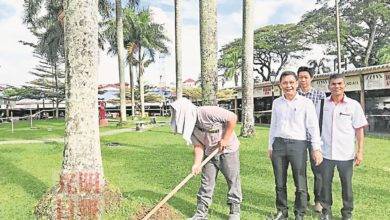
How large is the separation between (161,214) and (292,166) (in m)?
1.71

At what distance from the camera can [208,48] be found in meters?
10.9

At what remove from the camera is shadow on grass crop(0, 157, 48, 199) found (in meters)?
8.21

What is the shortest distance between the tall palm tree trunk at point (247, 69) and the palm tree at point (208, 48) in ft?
19.9

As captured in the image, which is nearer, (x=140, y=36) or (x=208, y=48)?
(x=208, y=48)

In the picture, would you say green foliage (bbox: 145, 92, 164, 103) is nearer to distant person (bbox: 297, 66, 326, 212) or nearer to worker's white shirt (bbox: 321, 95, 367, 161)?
distant person (bbox: 297, 66, 326, 212)

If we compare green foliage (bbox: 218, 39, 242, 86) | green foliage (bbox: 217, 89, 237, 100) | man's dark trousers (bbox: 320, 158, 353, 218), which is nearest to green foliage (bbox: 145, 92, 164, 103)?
green foliage (bbox: 218, 39, 242, 86)

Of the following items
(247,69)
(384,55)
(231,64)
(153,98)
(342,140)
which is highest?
(231,64)

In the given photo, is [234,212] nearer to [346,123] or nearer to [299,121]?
[299,121]

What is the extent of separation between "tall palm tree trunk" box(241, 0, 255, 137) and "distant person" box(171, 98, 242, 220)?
1127cm

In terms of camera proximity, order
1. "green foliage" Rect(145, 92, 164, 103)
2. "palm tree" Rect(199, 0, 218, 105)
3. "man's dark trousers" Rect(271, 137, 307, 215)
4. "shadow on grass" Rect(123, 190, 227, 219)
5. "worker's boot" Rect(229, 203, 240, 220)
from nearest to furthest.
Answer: "man's dark trousers" Rect(271, 137, 307, 215), "worker's boot" Rect(229, 203, 240, 220), "shadow on grass" Rect(123, 190, 227, 219), "palm tree" Rect(199, 0, 218, 105), "green foliage" Rect(145, 92, 164, 103)

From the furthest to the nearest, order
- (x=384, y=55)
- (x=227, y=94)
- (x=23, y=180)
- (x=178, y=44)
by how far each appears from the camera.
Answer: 1. (x=227, y=94)
2. (x=384, y=55)
3. (x=178, y=44)
4. (x=23, y=180)

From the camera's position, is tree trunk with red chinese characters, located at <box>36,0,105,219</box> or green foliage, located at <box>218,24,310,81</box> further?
green foliage, located at <box>218,24,310,81</box>

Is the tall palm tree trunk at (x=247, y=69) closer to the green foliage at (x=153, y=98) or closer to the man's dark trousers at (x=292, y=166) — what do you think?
the man's dark trousers at (x=292, y=166)

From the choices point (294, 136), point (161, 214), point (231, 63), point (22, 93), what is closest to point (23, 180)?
point (161, 214)
